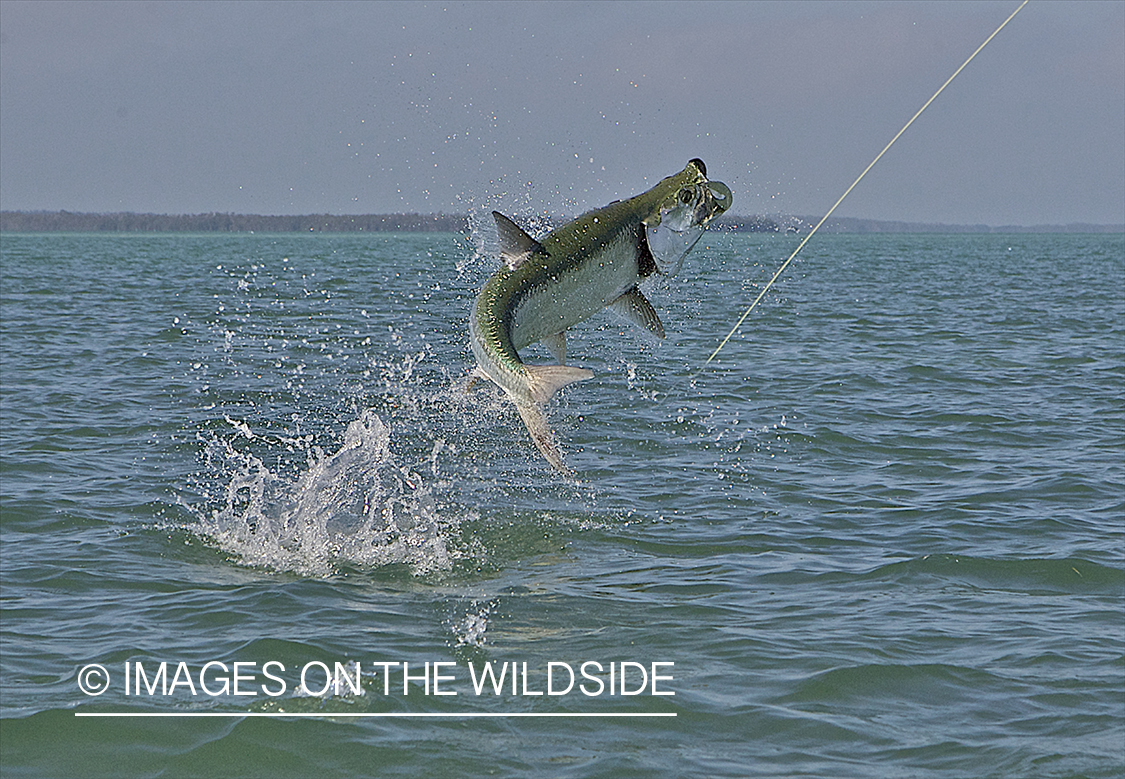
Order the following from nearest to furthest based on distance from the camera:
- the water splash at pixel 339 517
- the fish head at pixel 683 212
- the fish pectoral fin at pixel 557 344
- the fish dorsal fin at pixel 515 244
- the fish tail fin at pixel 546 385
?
Result: the fish tail fin at pixel 546 385
the fish dorsal fin at pixel 515 244
the fish head at pixel 683 212
the fish pectoral fin at pixel 557 344
the water splash at pixel 339 517

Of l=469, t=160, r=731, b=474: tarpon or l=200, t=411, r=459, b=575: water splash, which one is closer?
l=469, t=160, r=731, b=474: tarpon

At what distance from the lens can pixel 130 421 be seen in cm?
1753

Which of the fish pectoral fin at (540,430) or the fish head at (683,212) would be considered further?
the fish head at (683,212)

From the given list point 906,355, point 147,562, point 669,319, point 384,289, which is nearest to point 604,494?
point 147,562

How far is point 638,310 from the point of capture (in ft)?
18.5

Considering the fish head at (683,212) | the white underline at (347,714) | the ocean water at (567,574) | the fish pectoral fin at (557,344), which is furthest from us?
the white underline at (347,714)

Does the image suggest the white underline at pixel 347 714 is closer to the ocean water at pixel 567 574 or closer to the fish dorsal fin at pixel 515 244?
the ocean water at pixel 567 574

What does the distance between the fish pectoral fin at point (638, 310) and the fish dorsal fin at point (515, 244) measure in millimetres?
716

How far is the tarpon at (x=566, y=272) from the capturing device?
15.7 feet

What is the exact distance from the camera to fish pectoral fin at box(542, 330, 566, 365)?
537 centimetres

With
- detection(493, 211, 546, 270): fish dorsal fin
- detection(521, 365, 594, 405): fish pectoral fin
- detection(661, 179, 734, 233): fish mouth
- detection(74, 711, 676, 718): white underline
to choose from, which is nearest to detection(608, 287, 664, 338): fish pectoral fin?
detection(661, 179, 734, 233): fish mouth

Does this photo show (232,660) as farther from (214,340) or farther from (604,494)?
(214,340)

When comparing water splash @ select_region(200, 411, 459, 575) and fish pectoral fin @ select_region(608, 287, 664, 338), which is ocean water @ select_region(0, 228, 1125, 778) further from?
fish pectoral fin @ select_region(608, 287, 664, 338)

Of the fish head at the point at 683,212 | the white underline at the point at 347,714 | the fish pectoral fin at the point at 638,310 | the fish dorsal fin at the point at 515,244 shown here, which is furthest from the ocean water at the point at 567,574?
the fish head at the point at 683,212
